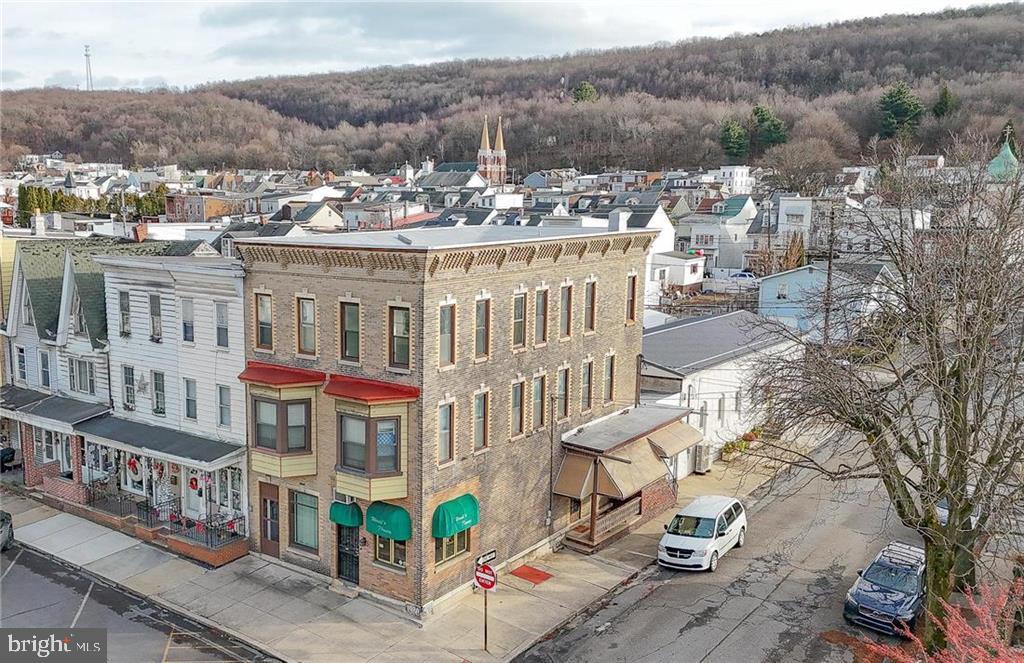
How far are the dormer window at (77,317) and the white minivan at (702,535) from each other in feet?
72.7

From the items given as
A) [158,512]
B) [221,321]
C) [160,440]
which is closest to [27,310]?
[160,440]

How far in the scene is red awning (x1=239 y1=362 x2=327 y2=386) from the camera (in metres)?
23.7

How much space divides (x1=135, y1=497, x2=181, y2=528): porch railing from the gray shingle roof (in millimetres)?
18779

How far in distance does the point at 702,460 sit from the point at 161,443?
20.6 m

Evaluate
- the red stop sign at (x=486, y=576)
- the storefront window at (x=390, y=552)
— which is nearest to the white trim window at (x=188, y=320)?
the storefront window at (x=390, y=552)

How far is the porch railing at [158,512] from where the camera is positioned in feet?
91.8

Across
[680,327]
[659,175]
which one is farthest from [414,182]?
[680,327]

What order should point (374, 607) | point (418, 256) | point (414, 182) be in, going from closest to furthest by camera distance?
1. point (418, 256)
2. point (374, 607)
3. point (414, 182)

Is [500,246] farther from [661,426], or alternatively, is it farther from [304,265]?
[661,426]

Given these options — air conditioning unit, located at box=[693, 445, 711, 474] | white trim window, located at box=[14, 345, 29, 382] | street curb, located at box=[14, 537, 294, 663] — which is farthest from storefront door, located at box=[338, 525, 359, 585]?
white trim window, located at box=[14, 345, 29, 382]

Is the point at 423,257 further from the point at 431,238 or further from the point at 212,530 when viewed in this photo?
the point at 212,530

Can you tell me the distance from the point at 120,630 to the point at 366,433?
26.4 feet

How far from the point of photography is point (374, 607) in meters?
23.0

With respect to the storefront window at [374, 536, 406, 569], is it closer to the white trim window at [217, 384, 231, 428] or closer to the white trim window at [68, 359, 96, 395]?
the white trim window at [217, 384, 231, 428]
